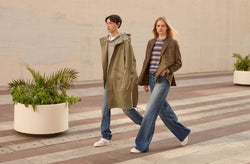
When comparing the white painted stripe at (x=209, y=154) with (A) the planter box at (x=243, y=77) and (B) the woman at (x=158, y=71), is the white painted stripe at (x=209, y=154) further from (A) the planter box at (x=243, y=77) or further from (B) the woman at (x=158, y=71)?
(A) the planter box at (x=243, y=77)

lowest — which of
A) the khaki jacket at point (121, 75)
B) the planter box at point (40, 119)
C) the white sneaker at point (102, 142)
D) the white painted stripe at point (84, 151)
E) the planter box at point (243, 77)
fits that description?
the white painted stripe at point (84, 151)

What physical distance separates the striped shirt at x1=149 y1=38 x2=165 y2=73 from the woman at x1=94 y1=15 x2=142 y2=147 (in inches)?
10.9

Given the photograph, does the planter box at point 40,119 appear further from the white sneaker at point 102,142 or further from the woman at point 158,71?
the woman at point 158,71

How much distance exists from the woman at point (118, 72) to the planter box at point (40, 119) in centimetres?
87

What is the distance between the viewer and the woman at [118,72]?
5230 mm

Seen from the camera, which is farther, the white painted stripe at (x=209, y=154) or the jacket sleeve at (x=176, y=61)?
the jacket sleeve at (x=176, y=61)

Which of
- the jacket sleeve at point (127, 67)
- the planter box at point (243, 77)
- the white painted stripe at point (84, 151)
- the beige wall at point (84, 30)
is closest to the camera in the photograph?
the white painted stripe at point (84, 151)

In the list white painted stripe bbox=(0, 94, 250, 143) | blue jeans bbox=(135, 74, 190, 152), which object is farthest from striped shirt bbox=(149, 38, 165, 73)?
white painted stripe bbox=(0, 94, 250, 143)

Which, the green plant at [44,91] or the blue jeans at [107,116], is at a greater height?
the green plant at [44,91]

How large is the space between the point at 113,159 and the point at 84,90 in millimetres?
6897

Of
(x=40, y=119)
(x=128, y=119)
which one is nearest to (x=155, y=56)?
(x=40, y=119)

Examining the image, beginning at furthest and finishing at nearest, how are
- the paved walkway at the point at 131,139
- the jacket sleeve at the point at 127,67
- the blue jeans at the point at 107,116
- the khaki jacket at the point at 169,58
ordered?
1. the blue jeans at the point at 107,116
2. the jacket sleeve at the point at 127,67
3. the khaki jacket at the point at 169,58
4. the paved walkway at the point at 131,139

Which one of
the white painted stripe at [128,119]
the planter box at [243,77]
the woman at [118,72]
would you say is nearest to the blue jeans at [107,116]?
the woman at [118,72]

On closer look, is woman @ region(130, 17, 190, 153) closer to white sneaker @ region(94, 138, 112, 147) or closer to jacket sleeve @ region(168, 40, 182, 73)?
jacket sleeve @ region(168, 40, 182, 73)
